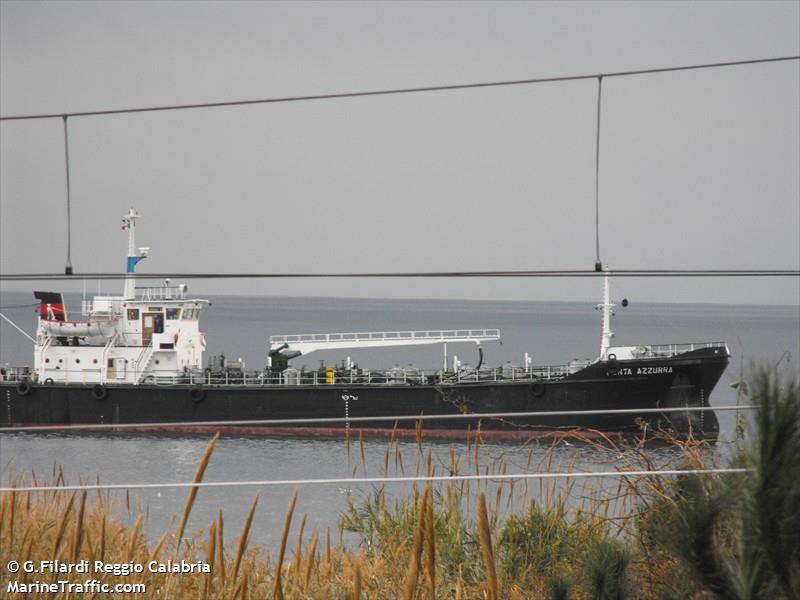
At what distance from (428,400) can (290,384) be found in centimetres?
401

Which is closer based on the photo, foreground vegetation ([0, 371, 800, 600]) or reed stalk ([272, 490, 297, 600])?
foreground vegetation ([0, 371, 800, 600])

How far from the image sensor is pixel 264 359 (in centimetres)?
6353

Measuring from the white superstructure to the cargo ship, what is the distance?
0.04m

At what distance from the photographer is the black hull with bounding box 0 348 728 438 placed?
27406 mm

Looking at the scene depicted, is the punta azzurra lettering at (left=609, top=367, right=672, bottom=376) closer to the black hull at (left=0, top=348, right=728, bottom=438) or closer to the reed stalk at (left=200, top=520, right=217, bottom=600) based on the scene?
the black hull at (left=0, top=348, right=728, bottom=438)

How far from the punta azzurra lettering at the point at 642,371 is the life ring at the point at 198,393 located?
11.4 meters

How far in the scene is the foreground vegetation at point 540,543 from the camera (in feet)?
9.19

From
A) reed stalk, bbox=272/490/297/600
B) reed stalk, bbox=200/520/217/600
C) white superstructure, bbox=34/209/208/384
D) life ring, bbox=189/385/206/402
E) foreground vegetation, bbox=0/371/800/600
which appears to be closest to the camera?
foreground vegetation, bbox=0/371/800/600

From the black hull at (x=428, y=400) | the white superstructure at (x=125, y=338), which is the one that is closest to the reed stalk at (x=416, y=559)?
the black hull at (x=428, y=400)

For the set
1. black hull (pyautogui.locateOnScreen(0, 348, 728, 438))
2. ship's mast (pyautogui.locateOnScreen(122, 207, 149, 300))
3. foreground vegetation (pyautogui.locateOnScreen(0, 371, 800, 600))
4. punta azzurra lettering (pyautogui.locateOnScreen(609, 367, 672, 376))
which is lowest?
black hull (pyautogui.locateOnScreen(0, 348, 728, 438))

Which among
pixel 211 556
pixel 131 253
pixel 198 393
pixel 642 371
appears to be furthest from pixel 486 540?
pixel 131 253

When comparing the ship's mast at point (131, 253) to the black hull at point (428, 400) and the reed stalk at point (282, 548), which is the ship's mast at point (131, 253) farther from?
the reed stalk at point (282, 548)

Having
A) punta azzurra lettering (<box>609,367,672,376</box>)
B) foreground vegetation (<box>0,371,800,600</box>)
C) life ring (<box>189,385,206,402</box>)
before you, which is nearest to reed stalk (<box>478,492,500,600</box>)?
foreground vegetation (<box>0,371,800,600</box>)

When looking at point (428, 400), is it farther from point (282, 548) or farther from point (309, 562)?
point (282, 548)
